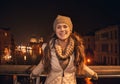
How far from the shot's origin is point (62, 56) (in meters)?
2.74

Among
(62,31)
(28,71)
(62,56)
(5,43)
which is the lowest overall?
(28,71)

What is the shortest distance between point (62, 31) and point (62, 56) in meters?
0.26

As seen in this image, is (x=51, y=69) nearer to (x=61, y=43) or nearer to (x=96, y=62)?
(x=61, y=43)

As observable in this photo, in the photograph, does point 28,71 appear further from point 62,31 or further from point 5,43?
point 5,43

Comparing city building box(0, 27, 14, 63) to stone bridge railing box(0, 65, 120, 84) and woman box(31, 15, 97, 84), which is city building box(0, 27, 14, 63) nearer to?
stone bridge railing box(0, 65, 120, 84)

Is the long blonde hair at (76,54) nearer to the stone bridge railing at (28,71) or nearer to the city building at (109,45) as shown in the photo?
the stone bridge railing at (28,71)

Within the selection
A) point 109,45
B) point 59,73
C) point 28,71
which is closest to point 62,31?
point 59,73

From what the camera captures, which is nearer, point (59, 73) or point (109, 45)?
point (59, 73)

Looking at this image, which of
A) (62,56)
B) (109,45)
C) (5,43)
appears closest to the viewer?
(62,56)

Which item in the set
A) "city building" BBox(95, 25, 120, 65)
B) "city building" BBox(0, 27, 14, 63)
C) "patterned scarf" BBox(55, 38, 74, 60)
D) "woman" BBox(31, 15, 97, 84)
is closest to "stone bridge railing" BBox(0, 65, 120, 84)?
"woman" BBox(31, 15, 97, 84)

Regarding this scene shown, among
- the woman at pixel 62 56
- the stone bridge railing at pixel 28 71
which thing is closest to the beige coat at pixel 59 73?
the woman at pixel 62 56

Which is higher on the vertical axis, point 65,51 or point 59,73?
point 65,51

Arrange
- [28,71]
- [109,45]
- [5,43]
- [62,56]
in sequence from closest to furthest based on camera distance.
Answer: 1. [62,56]
2. [28,71]
3. [5,43]
4. [109,45]

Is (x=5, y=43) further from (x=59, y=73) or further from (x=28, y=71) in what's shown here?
(x=59, y=73)
